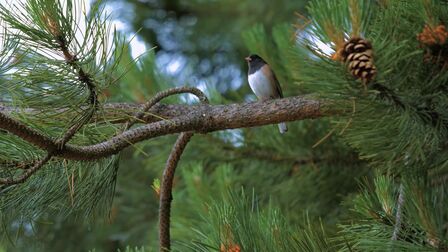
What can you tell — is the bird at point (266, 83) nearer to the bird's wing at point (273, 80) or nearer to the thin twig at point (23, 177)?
the bird's wing at point (273, 80)

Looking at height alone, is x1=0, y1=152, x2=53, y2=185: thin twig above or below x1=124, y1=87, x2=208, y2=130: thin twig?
below

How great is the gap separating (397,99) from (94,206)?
611 mm

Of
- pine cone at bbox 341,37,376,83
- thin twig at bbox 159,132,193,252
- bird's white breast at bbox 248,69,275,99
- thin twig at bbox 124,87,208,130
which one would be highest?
bird's white breast at bbox 248,69,275,99

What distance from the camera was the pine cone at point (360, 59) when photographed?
94 cm

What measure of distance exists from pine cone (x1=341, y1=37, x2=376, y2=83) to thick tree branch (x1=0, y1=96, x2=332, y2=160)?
9.6 inches

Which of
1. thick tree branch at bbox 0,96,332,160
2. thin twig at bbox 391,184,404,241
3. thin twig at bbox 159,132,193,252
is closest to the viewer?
thin twig at bbox 391,184,404,241

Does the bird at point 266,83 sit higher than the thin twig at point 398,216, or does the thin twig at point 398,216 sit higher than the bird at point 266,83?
the bird at point 266,83

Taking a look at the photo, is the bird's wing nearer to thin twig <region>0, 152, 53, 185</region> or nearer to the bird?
the bird

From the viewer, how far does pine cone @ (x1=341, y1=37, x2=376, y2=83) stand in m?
0.94

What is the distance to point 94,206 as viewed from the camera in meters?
1.37

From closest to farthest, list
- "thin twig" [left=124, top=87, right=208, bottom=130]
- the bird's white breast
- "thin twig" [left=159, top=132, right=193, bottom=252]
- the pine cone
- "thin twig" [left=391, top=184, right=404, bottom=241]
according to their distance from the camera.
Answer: the pine cone < "thin twig" [left=391, top=184, right=404, bottom=241] < "thin twig" [left=124, top=87, right=208, bottom=130] < "thin twig" [left=159, top=132, right=193, bottom=252] < the bird's white breast

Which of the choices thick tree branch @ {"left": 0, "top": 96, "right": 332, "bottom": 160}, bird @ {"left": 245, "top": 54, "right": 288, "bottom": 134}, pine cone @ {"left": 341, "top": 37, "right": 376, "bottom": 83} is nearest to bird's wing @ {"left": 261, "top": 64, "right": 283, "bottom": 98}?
bird @ {"left": 245, "top": 54, "right": 288, "bottom": 134}

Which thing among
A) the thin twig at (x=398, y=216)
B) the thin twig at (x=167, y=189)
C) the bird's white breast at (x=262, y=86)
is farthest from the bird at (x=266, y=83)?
the thin twig at (x=398, y=216)

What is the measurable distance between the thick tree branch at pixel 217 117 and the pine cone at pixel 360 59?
0.24 meters
